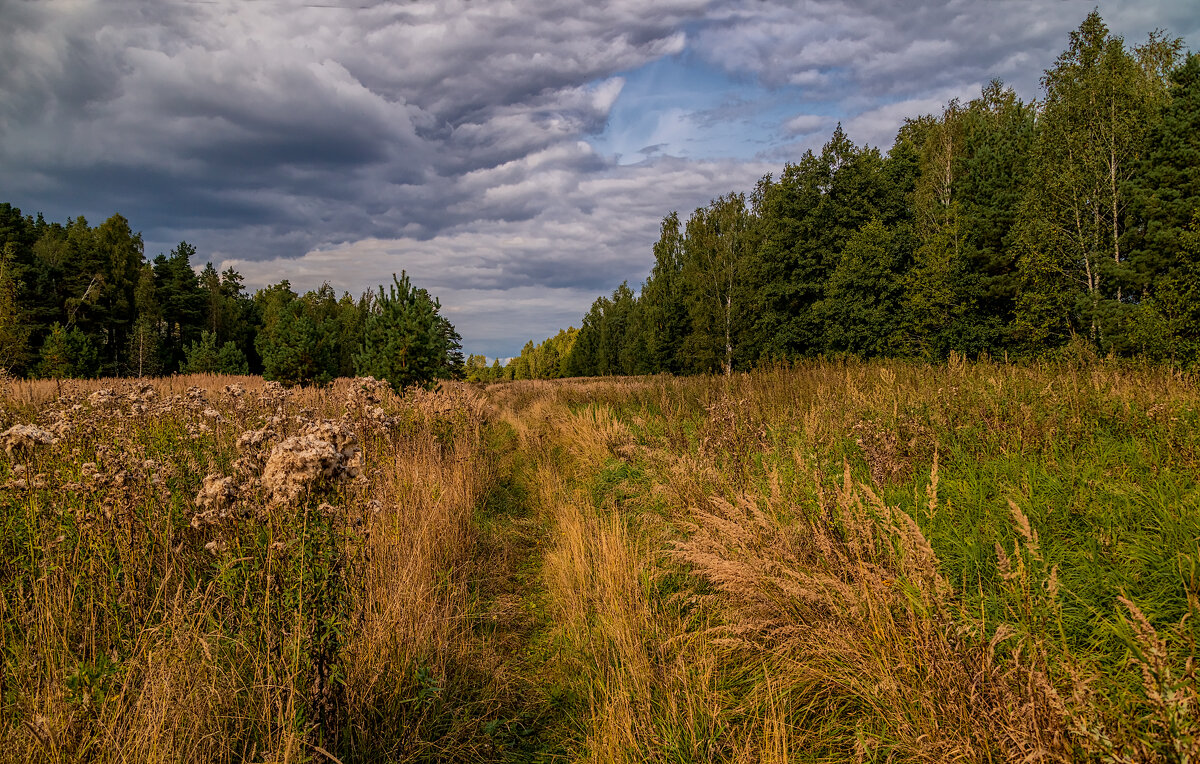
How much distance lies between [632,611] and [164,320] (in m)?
59.1

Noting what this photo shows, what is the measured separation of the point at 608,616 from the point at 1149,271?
2422 cm

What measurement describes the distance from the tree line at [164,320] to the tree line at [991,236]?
28.3 ft

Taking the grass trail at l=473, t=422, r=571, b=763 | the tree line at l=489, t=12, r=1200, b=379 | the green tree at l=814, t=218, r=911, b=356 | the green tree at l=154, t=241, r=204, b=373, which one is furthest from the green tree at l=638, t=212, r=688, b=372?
the green tree at l=154, t=241, r=204, b=373

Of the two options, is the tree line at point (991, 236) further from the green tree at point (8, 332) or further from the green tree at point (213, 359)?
the green tree at point (8, 332)

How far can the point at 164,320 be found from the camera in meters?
45.5

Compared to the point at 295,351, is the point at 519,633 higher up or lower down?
lower down

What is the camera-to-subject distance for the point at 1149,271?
56.2 feet

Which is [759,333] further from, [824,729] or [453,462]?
[824,729]

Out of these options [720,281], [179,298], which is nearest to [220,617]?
[720,281]

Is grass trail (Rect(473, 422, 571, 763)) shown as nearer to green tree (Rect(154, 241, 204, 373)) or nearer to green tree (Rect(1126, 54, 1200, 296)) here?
green tree (Rect(1126, 54, 1200, 296))

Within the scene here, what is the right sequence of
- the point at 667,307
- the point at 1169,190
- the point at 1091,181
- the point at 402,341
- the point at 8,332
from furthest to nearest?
1. the point at 667,307
2. the point at 8,332
3. the point at 1091,181
4. the point at 1169,190
5. the point at 402,341

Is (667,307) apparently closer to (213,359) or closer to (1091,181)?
(1091,181)

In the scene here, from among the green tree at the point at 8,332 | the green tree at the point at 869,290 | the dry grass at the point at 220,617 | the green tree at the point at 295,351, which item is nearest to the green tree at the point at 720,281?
the green tree at the point at 869,290

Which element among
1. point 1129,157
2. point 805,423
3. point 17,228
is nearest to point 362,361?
point 805,423
